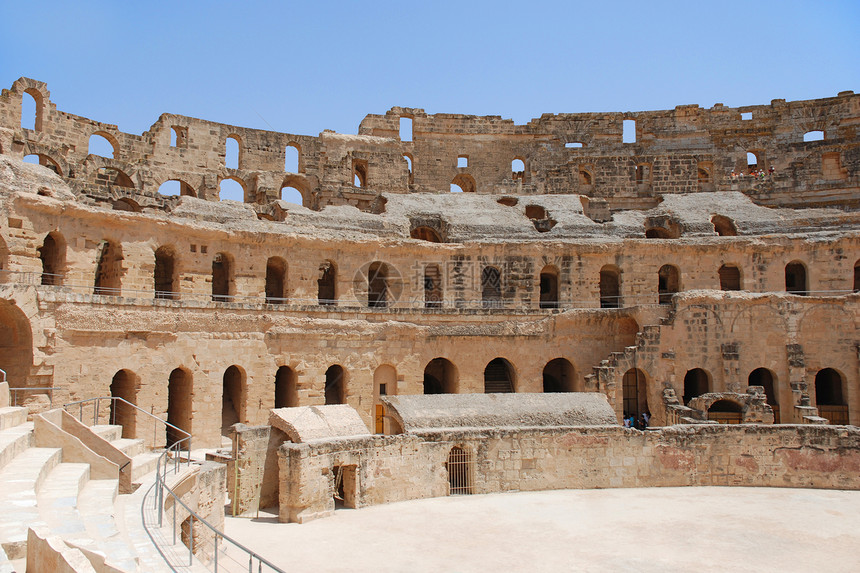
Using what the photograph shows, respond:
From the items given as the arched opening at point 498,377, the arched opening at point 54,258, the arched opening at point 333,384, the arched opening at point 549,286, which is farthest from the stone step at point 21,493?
the arched opening at point 549,286

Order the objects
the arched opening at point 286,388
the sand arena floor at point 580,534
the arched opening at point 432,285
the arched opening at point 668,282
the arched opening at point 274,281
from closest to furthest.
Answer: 1. the sand arena floor at point 580,534
2. the arched opening at point 286,388
3. the arched opening at point 274,281
4. the arched opening at point 432,285
5. the arched opening at point 668,282

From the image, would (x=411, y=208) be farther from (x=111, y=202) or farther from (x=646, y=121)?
(x=646, y=121)

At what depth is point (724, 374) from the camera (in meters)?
24.5

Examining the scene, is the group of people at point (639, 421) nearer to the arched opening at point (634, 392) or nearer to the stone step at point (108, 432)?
the arched opening at point (634, 392)

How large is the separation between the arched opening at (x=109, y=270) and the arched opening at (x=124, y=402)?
9.86 ft

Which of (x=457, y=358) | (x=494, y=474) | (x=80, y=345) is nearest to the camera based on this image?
(x=494, y=474)

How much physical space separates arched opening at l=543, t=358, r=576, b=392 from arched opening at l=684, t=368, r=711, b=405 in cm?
445

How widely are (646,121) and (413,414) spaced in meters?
27.5

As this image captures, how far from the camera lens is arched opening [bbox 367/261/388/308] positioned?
2881cm

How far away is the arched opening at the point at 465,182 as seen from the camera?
3903cm

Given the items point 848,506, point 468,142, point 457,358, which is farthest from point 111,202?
point 848,506

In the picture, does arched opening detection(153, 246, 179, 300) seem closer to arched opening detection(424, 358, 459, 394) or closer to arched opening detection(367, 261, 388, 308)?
arched opening detection(367, 261, 388, 308)

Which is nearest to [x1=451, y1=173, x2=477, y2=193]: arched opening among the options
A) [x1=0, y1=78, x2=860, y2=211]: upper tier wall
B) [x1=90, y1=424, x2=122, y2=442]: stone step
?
[x1=0, y1=78, x2=860, y2=211]: upper tier wall

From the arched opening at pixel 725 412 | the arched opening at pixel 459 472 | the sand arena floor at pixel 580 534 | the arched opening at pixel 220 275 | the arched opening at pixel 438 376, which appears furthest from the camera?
the arched opening at pixel 220 275
